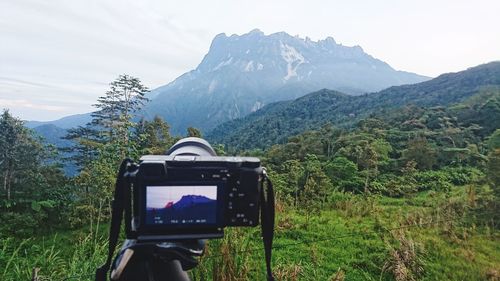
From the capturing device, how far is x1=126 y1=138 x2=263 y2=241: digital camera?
4.29 ft

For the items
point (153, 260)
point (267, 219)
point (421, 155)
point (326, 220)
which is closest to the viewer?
point (153, 260)

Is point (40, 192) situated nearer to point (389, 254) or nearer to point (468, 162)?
point (389, 254)

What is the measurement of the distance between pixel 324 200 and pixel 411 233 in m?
2.61

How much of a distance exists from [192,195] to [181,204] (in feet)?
0.16

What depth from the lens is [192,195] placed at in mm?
1372

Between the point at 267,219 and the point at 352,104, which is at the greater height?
the point at 352,104

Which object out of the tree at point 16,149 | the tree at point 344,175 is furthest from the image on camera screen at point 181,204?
the tree at point 16,149

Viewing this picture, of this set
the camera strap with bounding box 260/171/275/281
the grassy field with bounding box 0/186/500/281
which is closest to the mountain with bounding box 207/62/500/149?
the grassy field with bounding box 0/186/500/281

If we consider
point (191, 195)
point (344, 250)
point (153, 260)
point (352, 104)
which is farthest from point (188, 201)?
point (352, 104)

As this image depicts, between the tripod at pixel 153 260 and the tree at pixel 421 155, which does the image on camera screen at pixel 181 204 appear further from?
the tree at pixel 421 155

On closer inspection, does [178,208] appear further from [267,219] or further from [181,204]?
[267,219]

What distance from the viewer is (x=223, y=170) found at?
1.41 meters

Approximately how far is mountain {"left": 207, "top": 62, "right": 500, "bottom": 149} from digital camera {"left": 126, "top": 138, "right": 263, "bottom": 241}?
46104mm

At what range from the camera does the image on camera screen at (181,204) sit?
133 centimetres
